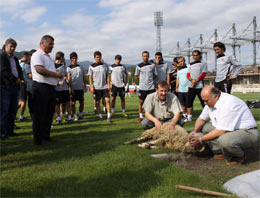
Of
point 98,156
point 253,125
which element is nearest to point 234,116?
point 253,125

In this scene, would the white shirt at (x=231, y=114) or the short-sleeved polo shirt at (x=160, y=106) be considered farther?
the short-sleeved polo shirt at (x=160, y=106)

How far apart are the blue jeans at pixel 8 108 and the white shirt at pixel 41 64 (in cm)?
117

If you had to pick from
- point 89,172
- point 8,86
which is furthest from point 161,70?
point 89,172

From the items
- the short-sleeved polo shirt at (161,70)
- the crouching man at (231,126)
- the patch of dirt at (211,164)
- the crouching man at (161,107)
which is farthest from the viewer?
the short-sleeved polo shirt at (161,70)

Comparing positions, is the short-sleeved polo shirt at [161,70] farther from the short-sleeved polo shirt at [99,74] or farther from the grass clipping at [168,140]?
the grass clipping at [168,140]

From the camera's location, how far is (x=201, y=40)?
94.1m

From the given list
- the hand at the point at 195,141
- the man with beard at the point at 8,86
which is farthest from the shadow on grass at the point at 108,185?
the man with beard at the point at 8,86

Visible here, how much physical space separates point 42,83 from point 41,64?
0.42 meters

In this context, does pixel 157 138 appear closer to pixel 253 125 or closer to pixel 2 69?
pixel 253 125

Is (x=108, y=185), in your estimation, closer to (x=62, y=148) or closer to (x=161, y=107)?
(x=62, y=148)

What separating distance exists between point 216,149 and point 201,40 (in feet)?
318

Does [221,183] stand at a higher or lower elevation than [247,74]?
lower

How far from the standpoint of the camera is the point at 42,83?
5129 mm

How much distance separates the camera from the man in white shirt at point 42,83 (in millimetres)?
5000
